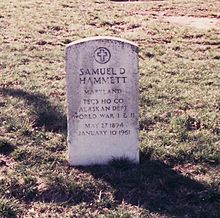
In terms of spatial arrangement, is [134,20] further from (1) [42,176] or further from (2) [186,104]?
(1) [42,176]

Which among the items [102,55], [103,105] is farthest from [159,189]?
[102,55]

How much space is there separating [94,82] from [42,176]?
95 cm

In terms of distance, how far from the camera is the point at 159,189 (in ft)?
17.4

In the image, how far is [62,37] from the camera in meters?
11.0

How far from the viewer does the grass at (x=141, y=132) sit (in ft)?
16.8

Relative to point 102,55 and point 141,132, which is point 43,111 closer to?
point 141,132

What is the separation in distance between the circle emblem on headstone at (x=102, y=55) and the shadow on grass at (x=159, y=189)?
3.15 feet

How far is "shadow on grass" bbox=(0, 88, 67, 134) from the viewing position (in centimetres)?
669

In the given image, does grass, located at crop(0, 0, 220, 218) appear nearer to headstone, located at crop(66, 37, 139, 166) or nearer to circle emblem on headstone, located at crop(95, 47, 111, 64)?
headstone, located at crop(66, 37, 139, 166)

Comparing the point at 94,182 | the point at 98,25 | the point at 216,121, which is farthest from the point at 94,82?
the point at 98,25

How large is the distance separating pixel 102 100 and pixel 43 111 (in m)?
1.68

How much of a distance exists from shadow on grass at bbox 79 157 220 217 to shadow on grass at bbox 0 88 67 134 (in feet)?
3.67

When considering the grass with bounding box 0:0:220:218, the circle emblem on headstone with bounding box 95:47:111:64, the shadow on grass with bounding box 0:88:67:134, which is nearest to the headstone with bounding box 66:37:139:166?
the circle emblem on headstone with bounding box 95:47:111:64

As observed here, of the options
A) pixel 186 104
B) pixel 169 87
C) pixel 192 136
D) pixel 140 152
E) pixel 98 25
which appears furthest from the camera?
pixel 98 25
